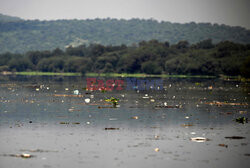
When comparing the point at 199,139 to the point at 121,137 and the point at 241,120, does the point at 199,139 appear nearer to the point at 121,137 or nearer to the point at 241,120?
the point at 121,137

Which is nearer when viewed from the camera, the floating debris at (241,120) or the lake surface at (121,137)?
the lake surface at (121,137)

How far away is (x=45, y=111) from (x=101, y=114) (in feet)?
14.5

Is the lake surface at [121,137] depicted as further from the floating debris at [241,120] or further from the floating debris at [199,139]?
the floating debris at [241,120]

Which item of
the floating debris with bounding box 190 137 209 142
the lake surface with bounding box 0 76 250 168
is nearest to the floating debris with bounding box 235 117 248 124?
the lake surface with bounding box 0 76 250 168

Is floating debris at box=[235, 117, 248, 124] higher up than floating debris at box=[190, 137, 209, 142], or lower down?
higher up

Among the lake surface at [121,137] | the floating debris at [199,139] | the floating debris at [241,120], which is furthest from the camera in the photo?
the floating debris at [241,120]

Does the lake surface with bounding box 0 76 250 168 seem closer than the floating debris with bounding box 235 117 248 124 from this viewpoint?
Yes

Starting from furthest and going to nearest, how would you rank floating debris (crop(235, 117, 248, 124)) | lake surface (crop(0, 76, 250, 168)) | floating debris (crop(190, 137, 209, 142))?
floating debris (crop(235, 117, 248, 124))
floating debris (crop(190, 137, 209, 142))
lake surface (crop(0, 76, 250, 168))

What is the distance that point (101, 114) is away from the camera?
36344 millimetres

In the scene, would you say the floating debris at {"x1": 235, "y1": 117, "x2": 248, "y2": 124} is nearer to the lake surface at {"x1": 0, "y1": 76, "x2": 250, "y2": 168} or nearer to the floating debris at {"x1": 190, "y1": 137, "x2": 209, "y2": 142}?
the lake surface at {"x1": 0, "y1": 76, "x2": 250, "y2": 168}

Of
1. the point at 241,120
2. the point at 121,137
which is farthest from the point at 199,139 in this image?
the point at 241,120

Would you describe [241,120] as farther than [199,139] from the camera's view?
Yes

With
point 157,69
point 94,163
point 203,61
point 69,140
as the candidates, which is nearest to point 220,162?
point 94,163

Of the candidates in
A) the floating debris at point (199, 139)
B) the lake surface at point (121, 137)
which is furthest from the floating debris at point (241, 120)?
the floating debris at point (199, 139)
